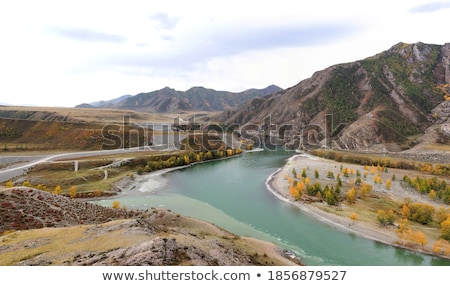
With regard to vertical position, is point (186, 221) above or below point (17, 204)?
below

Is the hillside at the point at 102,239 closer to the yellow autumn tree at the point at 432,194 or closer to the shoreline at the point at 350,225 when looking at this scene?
the shoreline at the point at 350,225

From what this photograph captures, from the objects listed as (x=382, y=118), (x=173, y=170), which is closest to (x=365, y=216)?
(x=173, y=170)

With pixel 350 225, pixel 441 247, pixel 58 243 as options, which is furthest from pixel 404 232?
pixel 58 243

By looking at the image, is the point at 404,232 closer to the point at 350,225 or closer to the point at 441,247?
the point at 441,247

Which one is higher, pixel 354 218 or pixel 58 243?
pixel 58 243

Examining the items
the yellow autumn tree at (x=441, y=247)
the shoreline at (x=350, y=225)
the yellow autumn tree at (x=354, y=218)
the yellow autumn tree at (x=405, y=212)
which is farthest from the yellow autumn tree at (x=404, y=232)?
the yellow autumn tree at (x=405, y=212)
